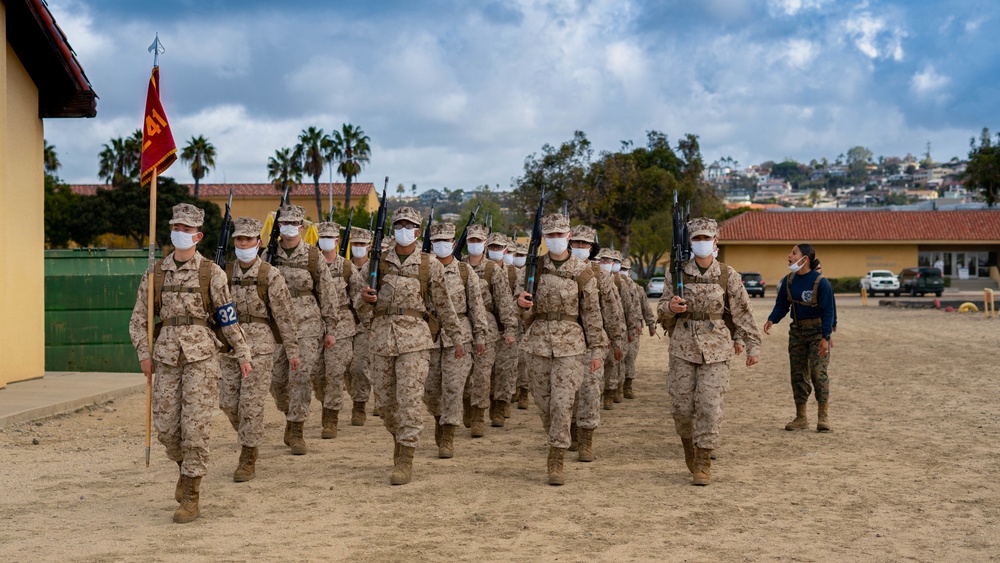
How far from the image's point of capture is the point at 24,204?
1525 cm

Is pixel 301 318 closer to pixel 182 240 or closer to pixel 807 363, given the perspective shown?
pixel 182 240

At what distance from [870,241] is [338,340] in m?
57.4

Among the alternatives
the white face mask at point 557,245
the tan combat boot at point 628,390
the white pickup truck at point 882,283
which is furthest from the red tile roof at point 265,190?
the white face mask at point 557,245

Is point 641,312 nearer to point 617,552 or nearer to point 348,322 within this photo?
point 348,322

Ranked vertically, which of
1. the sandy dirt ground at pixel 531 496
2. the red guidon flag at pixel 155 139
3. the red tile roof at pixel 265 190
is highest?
the red tile roof at pixel 265 190

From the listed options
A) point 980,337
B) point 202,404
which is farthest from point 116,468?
point 980,337

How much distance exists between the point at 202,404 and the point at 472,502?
2147mm

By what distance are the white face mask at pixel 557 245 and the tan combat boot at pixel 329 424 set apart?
3.43m

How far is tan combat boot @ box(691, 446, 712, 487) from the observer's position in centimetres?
842

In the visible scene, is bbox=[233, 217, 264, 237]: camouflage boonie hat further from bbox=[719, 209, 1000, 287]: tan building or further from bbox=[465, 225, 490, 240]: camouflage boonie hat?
bbox=[719, 209, 1000, 287]: tan building

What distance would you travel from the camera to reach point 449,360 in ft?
32.6

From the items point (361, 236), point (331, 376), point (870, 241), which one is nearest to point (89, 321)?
point (361, 236)

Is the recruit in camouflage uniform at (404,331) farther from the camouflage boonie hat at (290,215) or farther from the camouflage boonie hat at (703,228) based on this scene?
the camouflage boonie hat at (703,228)

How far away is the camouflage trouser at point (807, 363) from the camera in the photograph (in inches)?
438
